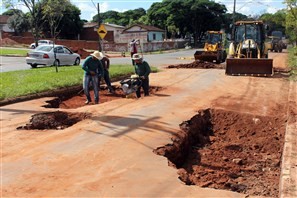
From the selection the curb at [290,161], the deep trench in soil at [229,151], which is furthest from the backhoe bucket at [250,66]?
the deep trench in soil at [229,151]

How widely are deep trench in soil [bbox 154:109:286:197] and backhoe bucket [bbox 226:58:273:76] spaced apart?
9.31 m

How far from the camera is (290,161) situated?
6.61 metres

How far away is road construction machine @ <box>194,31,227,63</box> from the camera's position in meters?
28.2

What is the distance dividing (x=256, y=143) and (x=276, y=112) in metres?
2.50

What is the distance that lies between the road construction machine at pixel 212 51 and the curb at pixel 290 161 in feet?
56.7

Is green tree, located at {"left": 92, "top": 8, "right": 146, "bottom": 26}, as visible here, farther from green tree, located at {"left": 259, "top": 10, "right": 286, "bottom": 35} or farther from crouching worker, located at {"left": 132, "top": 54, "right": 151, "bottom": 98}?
crouching worker, located at {"left": 132, "top": 54, "right": 151, "bottom": 98}

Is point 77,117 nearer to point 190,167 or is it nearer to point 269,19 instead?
point 190,167

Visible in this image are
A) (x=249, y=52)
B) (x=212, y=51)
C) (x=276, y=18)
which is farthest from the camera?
(x=276, y=18)

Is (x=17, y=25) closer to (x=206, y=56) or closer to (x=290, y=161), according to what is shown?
(x=206, y=56)

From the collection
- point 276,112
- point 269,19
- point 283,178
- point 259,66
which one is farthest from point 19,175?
point 269,19

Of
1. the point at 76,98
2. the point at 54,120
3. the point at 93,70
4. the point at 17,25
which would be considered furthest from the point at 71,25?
the point at 54,120

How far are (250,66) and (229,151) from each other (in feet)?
39.3

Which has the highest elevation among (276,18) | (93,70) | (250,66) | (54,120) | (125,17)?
(125,17)

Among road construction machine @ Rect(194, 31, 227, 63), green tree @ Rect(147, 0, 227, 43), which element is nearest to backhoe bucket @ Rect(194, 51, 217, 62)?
road construction machine @ Rect(194, 31, 227, 63)
